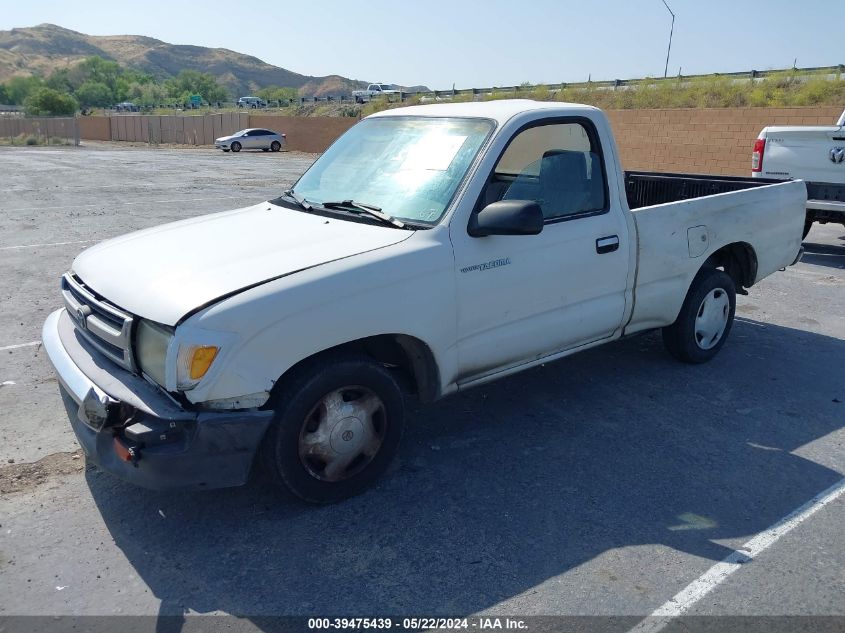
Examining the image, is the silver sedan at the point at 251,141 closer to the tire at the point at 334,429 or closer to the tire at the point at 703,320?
the tire at the point at 703,320

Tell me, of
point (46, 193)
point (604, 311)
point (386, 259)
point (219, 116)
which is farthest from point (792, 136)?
point (219, 116)

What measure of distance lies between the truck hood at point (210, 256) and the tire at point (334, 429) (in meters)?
0.53

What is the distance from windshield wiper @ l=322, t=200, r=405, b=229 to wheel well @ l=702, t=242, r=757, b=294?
313 cm

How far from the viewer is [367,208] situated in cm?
421

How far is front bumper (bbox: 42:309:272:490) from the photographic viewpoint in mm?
3193

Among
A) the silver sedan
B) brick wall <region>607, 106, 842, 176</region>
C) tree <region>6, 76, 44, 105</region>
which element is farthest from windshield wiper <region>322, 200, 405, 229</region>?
tree <region>6, 76, 44, 105</region>

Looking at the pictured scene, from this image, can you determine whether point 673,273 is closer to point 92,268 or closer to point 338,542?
point 338,542

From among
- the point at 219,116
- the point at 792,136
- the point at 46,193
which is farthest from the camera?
the point at 219,116

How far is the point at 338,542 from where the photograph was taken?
3.50 m

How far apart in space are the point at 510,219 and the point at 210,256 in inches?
60.7

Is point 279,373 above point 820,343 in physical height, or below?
above

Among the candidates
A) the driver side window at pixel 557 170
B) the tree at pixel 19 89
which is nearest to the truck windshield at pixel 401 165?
the driver side window at pixel 557 170

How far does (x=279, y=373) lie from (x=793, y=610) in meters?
2.38

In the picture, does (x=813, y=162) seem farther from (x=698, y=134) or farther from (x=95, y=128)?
(x=95, y=128)
